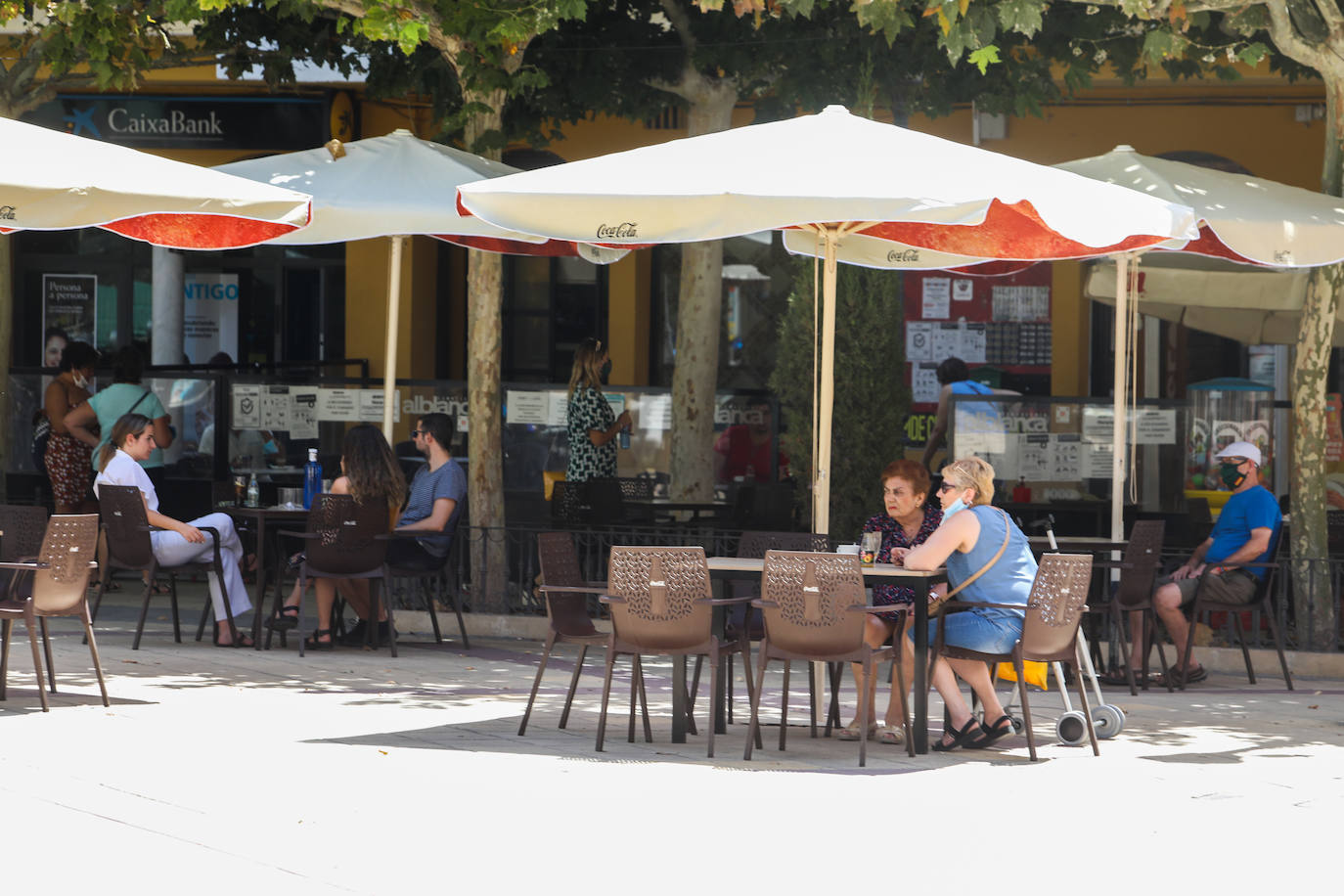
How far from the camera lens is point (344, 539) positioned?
33.0 feet

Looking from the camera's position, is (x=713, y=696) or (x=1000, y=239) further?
(x=1000, y=239)

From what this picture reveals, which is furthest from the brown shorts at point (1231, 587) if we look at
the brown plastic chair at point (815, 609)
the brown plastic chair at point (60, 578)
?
the brown plastic chair at point (60, 578)

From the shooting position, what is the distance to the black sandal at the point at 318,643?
418 inches

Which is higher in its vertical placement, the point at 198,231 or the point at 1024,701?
the point at 198,231

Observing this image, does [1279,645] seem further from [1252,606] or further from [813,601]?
[813,601]

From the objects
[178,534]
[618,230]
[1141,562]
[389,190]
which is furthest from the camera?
[389,190]

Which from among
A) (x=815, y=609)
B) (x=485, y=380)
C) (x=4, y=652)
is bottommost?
(x=4, y=652)

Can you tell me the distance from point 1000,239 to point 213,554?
15.7 ft

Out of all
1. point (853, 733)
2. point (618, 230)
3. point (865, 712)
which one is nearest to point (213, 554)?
point (618, 230)

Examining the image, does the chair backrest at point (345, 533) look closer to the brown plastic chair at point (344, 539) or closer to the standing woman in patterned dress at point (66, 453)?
the brown plastic chair at point (344, 539)

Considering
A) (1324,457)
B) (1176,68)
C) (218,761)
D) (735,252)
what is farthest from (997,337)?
(218,761)

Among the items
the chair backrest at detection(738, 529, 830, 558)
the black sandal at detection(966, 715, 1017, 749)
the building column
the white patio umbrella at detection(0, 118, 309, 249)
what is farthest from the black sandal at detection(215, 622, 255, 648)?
the building column

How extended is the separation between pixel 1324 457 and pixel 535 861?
6846mm

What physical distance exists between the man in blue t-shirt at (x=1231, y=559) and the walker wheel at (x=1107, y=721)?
6.05 ft
